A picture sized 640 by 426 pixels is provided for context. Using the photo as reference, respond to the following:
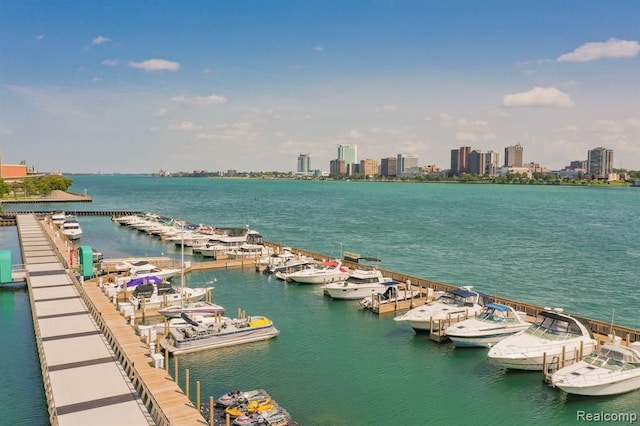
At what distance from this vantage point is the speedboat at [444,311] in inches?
1272

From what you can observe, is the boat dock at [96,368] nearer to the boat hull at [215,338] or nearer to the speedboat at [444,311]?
the boat hull at [215,338]

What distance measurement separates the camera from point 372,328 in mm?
34469

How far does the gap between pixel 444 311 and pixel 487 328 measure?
387 cm

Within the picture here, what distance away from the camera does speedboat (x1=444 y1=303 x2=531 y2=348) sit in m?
29.6

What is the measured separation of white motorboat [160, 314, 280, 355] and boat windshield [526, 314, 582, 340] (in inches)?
630

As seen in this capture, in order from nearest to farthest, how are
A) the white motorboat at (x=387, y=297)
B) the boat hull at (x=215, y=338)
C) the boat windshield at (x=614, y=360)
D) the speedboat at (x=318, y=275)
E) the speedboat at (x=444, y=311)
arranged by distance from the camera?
1. the boat windshield at (x=614, y=360)
2. the boat hull at (x=215, y=338)
3. the speedboat at (x=444, y=311)
4. the white motorboat at (x=387, y=297)
5. the speedboat at (x=318, y=275)

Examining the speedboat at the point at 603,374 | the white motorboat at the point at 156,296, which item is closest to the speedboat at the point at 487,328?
the speedboat at the point at 603,374

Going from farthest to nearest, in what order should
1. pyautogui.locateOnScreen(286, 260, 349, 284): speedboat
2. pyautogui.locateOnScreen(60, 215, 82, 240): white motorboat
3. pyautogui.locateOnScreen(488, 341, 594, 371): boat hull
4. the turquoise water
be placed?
1. pyautogui.locateOnScreen(60, 215, 82, 240): white motorboat
2. pyautogui.locateOnScreen(286, 260, 349, 284): speedboat
3. pyautogui.locateOnScreen(488, 341, 594, 371): boat hull
4. the turquoise water

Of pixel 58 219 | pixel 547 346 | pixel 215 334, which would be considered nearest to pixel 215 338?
pixel 215 334

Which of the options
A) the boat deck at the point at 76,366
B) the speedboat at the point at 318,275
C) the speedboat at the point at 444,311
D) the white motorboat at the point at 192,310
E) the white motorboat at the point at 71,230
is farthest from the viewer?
the white motorboat at the point at 71,230

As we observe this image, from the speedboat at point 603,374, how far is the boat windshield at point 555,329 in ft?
6.85

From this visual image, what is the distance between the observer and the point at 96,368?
22.7m

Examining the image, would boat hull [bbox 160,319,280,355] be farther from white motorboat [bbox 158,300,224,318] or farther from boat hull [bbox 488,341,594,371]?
boat hull [bbox 488,341,594,371]

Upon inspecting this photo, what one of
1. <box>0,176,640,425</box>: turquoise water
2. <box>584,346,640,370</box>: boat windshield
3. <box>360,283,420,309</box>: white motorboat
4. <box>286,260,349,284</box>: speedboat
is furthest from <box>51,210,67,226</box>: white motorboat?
<box>584,346,640,370</box>: boat windshield
